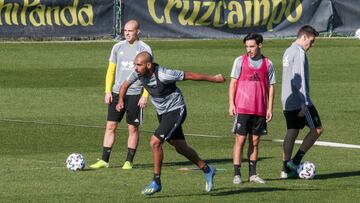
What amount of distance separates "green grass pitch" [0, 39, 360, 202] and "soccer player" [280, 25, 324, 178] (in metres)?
0.39

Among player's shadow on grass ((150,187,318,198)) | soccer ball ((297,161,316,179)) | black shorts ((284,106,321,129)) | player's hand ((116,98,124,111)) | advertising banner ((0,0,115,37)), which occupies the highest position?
advertising banner ((0,0,115,37))

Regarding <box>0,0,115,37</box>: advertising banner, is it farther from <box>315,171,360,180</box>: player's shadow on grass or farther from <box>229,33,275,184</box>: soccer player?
<box>229,33,275,184</box>: soccer player

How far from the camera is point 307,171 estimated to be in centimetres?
1650

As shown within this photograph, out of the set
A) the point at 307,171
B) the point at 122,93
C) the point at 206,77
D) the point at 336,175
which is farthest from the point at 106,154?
the point at 206,77

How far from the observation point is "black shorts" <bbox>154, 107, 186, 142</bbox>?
15023mm

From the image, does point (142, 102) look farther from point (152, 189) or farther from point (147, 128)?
point (147, 128)

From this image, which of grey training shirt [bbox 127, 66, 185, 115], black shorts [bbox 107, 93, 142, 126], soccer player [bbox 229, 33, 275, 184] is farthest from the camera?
black shorts [bbox 107, 93, 142, 126]

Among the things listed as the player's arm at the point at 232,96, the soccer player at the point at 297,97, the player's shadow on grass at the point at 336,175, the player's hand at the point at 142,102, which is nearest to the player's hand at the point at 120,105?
the player's hand at the point at 142,102

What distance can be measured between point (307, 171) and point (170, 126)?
2.46 metres

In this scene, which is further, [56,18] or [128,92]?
[56,18]

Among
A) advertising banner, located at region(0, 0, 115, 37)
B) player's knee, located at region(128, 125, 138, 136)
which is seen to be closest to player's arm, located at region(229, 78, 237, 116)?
player's knee, located at region(128, 125, 138, 136)

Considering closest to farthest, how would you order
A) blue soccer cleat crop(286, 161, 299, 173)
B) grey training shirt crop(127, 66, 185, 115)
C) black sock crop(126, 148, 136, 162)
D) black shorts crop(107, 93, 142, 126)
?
grey training shirt crop(127, 66, 185, 115) < blue soccer cleat crop(286, 161, 299, 173) < black sock crop(126, 148, 136, 162) < black shorts crop(107, 93, 142, 126)

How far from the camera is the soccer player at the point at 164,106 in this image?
584 inches

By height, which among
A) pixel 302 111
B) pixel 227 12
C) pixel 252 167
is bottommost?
pixel 252 167
